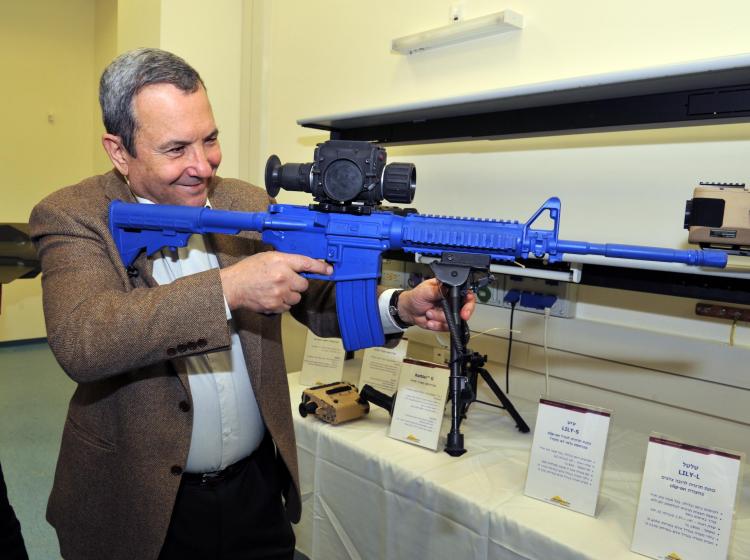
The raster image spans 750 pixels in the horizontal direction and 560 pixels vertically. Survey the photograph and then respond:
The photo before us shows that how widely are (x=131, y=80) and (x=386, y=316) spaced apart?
0.67 metres

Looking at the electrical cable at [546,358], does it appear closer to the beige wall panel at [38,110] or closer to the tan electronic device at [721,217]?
the tan electronic device at [721,217]

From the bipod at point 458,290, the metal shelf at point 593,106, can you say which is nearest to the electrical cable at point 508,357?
the metal shelf at point 593,106

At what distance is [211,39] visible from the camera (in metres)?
3.20

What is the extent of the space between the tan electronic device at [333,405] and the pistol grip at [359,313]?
71 cm

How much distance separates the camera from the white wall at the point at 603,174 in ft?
5.51

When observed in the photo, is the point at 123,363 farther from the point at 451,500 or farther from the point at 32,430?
the point at 32,430

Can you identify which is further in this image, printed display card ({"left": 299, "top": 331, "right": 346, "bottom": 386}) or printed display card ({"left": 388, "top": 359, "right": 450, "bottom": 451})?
printed display card ({"left": 299, "top": 331, "right": 346, "bottom": 386})

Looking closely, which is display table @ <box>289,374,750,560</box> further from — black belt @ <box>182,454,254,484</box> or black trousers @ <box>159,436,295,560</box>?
black belt @ <box>182,454,254,484</box>

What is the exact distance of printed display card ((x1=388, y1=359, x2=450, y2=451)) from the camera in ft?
5.49

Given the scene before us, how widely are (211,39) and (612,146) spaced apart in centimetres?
237

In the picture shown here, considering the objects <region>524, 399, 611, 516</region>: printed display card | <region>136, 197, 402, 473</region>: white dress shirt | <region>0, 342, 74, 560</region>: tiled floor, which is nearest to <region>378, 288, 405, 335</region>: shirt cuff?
<region>136, 197, 402, 473</region>: white dress shirt

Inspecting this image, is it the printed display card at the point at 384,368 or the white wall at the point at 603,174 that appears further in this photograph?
the printed display card at the point at 384,368

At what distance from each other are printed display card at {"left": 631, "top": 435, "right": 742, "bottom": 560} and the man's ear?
1265 millimetres

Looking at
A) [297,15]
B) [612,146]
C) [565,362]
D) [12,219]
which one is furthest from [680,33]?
[12,219]
